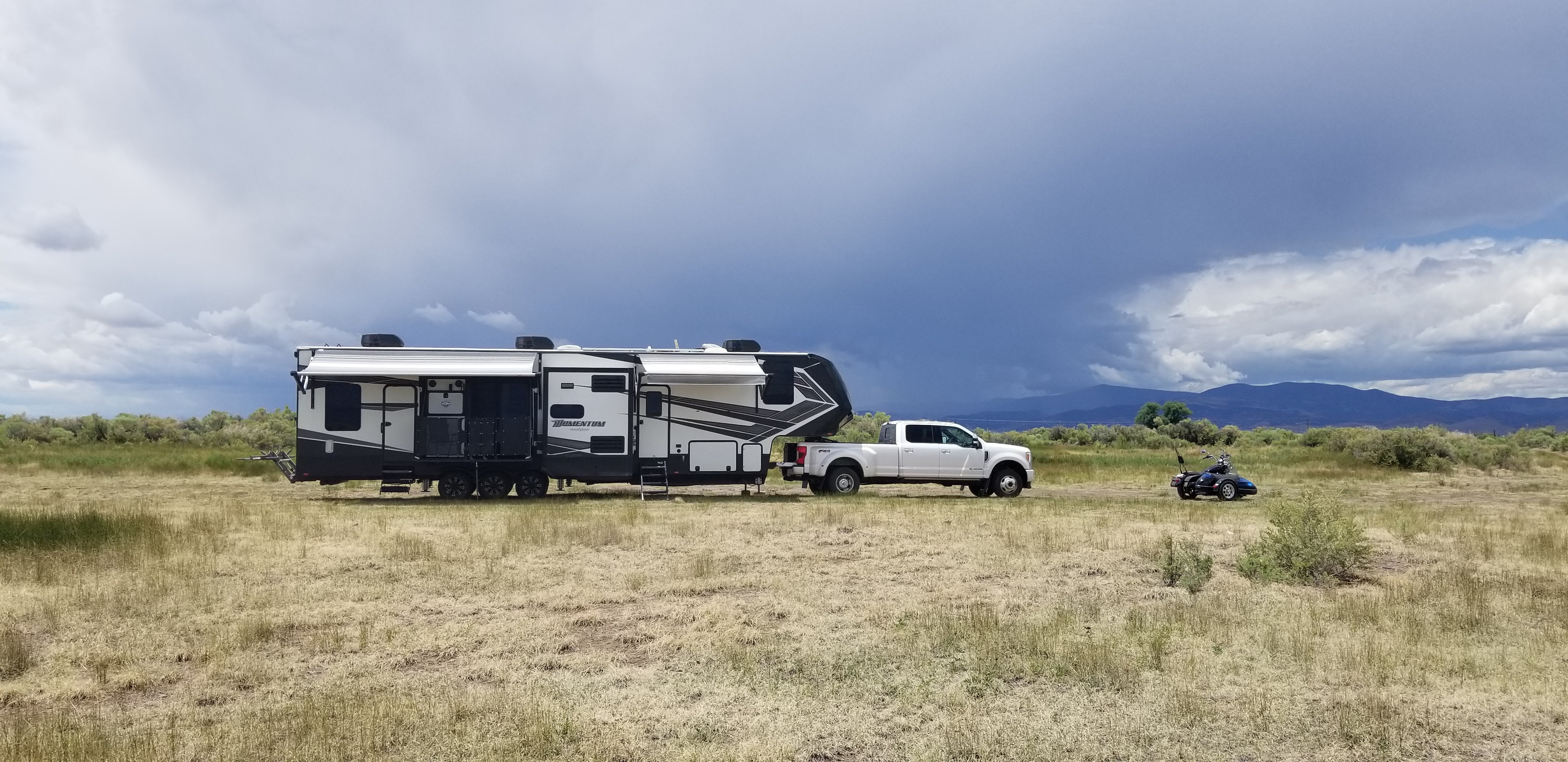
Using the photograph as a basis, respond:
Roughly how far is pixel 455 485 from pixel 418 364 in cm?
275

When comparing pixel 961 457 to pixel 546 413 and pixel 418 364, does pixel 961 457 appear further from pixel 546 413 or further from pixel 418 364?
pixel 418 364

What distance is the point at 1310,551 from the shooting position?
10.0m

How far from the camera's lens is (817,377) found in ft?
67.2

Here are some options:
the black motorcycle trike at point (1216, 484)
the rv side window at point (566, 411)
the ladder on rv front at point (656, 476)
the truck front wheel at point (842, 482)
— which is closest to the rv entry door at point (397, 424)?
the rv side window at point (566, 411)

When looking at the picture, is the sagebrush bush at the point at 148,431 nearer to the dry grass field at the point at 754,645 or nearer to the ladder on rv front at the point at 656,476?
the ladder on rv front at the point at 656,476

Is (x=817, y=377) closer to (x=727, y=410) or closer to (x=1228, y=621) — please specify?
(x=727, y=410)

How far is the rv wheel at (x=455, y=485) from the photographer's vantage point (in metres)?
19.2

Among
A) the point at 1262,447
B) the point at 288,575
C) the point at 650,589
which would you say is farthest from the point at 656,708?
the point at 1262,447

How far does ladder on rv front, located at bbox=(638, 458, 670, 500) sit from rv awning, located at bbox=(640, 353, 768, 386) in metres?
1.80

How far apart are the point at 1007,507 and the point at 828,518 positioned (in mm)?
3975

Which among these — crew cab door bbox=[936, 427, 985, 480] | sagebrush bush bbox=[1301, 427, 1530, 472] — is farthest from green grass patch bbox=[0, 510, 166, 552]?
sagebrush bush bbox=[1301, 427, 1530, 472]

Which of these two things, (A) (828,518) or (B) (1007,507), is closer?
(A) (828,518)

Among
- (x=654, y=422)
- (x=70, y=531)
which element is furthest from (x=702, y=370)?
(x=70, y=531)

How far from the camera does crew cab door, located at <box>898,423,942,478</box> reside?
67.1 ft
